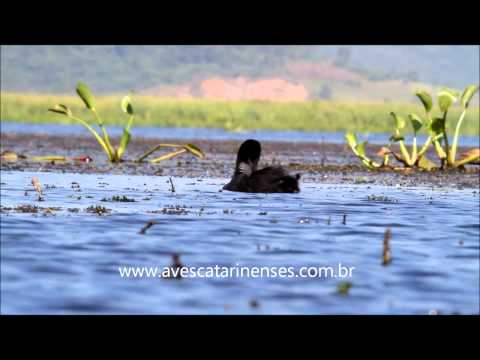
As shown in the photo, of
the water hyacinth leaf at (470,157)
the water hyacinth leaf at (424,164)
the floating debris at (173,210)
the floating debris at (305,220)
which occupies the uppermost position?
the water hyacinth leaf at (470,157)

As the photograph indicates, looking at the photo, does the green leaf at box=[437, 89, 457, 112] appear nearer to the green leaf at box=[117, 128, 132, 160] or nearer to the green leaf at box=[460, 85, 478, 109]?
the green leaf at box=[460, 85, 478, 109]

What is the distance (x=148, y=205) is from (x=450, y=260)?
6.58 m

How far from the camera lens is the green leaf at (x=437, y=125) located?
1020 inches

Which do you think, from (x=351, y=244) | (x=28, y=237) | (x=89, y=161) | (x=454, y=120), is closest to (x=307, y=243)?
(x=351, y=244)

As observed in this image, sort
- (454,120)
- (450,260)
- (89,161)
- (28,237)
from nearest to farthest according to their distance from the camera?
(450,260) → (28,237) → (89,161) → (454,120)

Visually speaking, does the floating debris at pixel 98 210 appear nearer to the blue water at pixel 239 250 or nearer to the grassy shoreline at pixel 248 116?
the blue water at pixel 239 250

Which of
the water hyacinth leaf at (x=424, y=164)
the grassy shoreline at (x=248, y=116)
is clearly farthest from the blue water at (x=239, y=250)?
the grassy shoreline at (x=248, y=116)

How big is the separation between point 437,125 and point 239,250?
48.7ft

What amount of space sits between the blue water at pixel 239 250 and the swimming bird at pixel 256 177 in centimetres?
22

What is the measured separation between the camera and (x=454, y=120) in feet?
211
